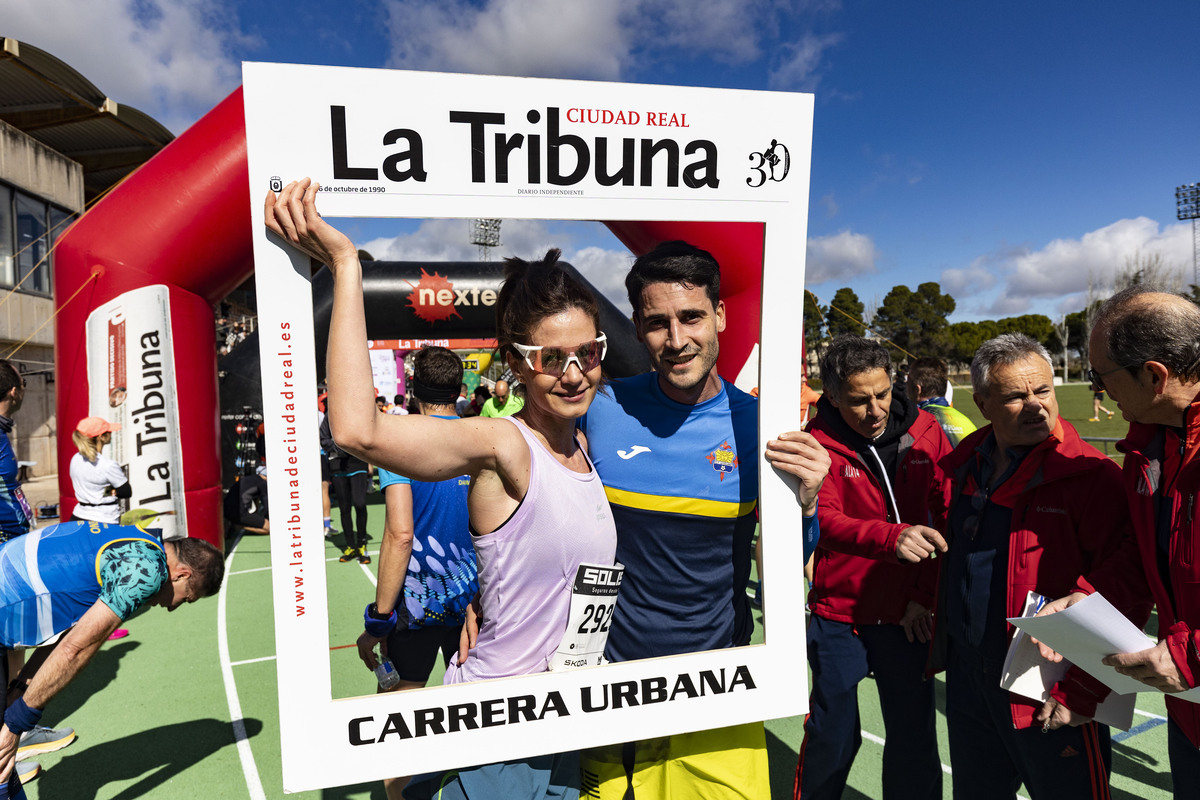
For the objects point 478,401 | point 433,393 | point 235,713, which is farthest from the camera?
point 478,401

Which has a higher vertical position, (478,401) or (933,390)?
(933,390)

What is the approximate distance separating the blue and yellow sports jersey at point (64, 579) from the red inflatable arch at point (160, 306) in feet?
10.6

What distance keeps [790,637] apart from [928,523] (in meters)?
1.16

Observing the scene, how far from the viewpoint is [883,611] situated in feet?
8.42

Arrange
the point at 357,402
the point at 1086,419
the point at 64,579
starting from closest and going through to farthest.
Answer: the point at 357,402
the point at 64,579
the point at 1086,419

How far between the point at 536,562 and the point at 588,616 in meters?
0.21

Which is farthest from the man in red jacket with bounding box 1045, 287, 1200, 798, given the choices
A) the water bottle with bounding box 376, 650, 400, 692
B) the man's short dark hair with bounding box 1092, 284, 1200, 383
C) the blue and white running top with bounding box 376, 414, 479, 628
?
the water bottle with bounding box 376, 650, 400, 692

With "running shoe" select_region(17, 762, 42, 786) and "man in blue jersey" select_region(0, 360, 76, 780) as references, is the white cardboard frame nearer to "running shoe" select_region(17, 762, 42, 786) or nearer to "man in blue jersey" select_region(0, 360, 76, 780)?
"man in blue jersey" select_region(0, 360, 76, 780)

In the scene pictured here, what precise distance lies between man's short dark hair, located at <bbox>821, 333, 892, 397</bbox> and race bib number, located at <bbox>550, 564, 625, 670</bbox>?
4.53ft

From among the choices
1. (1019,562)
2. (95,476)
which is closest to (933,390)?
(1019,562)

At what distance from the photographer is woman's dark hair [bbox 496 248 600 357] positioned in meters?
1.50

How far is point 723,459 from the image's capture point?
1807mm

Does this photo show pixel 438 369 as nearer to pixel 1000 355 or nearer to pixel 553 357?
pixel 553 357

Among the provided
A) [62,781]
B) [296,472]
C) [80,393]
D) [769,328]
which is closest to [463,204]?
[296,472]
